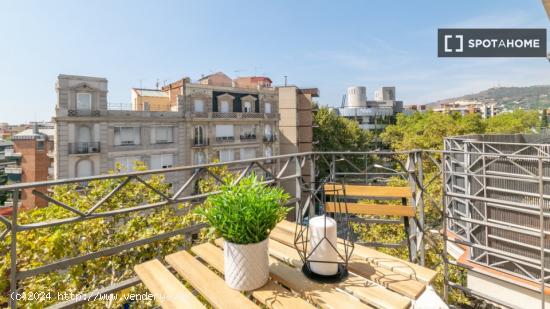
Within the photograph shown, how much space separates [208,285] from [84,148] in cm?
1923

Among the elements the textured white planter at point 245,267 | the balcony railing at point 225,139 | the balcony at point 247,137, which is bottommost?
the textured white planter at point 245,267

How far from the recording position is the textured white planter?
1.69 m

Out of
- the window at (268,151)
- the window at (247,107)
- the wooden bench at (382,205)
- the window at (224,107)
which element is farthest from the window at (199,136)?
the wooden bench at (382,205)

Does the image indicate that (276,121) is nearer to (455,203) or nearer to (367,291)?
(455,203)

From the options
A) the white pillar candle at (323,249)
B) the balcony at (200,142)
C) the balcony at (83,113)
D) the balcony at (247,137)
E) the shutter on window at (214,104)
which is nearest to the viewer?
the white pillar candle at (323,249)

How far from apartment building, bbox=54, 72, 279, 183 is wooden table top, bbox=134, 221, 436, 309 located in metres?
17.5

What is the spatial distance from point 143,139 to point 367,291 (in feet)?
67.9

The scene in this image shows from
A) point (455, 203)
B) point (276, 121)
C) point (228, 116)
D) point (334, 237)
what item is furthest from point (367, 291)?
point (276, 121)

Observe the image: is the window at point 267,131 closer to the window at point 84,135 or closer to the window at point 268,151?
the window at point 268,151

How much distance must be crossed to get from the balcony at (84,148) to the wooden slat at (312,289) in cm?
1919

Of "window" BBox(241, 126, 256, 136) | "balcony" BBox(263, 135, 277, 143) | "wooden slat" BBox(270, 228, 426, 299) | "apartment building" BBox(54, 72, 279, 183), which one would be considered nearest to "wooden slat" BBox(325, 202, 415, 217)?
"wooden slat" BBox(270, 228, 426, 299)

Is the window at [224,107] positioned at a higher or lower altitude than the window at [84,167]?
higher

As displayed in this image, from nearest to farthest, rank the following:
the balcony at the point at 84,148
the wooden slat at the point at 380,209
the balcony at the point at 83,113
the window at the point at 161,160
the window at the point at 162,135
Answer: the wooden slat at the point at 380,209
the balcony at the point at 83,113
the balcony at the point at 84,148
the window at the point at 162,135
the window at the point at 161,160

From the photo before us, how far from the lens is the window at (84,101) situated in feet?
56.7
